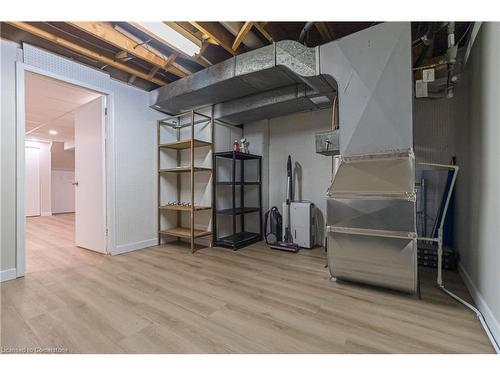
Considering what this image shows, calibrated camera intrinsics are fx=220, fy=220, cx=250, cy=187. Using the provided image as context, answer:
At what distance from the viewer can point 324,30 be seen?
2357mm

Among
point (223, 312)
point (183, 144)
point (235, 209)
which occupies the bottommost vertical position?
point (223, 312)

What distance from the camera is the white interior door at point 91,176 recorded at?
307 cm

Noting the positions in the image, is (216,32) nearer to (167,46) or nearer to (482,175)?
(167,46)

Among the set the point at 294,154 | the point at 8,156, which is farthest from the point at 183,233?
the point at 294,154

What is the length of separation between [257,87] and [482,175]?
91.1 inches

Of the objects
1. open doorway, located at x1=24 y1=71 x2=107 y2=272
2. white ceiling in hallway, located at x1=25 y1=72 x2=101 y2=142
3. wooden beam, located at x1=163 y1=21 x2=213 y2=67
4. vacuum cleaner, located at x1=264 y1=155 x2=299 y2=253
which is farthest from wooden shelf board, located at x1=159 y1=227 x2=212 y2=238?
wooden beam, located at x1=163 y1=21 x2=213 y2=67

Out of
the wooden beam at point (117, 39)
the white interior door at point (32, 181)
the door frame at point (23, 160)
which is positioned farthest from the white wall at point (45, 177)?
the wooden beam at point (117, 39)

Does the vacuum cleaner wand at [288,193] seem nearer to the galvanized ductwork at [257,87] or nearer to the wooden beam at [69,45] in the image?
the galvanized ductwork at [257,87]

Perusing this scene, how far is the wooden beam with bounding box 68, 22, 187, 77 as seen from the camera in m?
2.11

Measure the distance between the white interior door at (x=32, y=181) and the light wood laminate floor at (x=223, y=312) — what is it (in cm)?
591

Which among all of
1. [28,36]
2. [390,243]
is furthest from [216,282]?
[28,36]

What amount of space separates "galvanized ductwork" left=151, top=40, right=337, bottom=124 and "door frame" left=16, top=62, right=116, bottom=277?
77cm

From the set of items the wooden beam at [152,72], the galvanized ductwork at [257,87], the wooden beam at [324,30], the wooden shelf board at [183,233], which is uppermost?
the wooden beam at [324,30]
